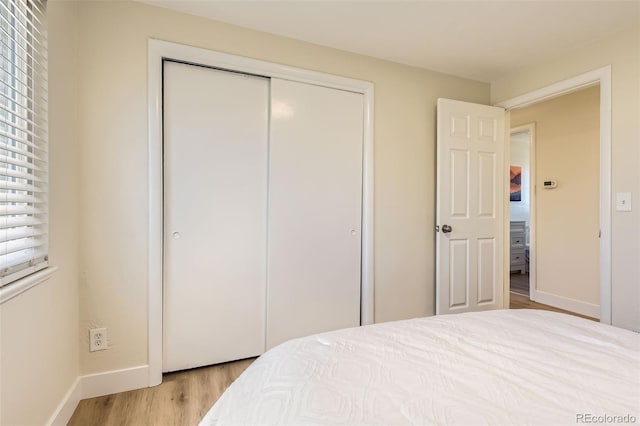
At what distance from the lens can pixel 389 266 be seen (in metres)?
2.53

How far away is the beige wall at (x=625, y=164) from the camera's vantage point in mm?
1956

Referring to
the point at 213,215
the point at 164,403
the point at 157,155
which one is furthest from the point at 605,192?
the point at 164,403

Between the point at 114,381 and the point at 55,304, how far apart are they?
2.11ft

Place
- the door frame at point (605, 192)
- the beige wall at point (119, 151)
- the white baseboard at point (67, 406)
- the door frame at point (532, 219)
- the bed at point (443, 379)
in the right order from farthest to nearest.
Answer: the door frame at point (532, 219)
the door frame at point (605, 192)
the beige wall at point (119, 151)
the white baseboard at point (67, 406)
the bed at point (443, 379)

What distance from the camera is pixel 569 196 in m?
3.35

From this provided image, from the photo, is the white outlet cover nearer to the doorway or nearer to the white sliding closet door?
the white sliding closet door

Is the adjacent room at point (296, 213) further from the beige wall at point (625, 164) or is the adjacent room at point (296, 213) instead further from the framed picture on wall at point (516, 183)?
the framed picture on wall at point (516, 183)

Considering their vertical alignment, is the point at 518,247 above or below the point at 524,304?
above

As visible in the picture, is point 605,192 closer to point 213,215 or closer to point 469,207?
point 469,207

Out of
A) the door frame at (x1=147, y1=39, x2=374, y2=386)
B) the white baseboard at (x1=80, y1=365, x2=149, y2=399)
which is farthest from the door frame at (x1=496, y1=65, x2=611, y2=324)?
the white baseboard at (x1=80, y1=365, x2=149, y2=399)

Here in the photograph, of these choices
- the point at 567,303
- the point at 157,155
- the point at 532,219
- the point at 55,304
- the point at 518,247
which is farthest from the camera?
the point at 518,247

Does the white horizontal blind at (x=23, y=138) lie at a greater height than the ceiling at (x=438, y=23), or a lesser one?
lesser

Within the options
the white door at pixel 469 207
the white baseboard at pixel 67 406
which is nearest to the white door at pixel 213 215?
the white baseboard at pixel 67 406

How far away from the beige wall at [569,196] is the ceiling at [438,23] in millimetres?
1329
